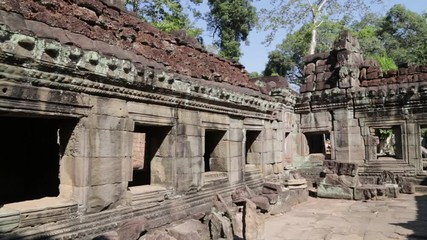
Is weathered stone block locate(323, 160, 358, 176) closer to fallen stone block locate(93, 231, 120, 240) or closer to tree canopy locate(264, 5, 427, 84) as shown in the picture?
fallen stone block locate(93, 231, 120, 240)

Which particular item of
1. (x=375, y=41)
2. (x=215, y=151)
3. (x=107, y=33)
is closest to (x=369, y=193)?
(x=215, y=151)

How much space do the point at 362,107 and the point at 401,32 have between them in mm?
26573

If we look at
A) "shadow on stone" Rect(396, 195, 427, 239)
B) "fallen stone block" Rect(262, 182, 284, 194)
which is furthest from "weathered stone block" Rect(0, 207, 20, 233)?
"fallen stone block" Rect(262, 182, 284, 194)

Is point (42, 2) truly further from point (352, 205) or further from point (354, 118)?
point (354, 118)

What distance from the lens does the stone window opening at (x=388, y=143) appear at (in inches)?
469

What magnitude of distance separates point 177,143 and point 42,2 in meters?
2.89

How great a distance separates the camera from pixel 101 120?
4.68 m

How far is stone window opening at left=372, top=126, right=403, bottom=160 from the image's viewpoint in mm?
11914

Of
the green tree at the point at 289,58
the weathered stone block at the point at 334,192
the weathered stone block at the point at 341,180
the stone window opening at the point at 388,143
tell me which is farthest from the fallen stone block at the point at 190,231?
the green tree at the point at 289,58

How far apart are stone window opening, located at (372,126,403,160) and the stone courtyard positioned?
255cm

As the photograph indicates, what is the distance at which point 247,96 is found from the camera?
8266 mm

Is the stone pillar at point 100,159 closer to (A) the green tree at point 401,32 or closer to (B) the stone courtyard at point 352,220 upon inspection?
(B) the stone courtyard at point 352,220

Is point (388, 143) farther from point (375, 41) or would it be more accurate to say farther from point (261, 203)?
point (261, 203)

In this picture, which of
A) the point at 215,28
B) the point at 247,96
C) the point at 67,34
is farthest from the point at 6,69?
the point at 215,28
